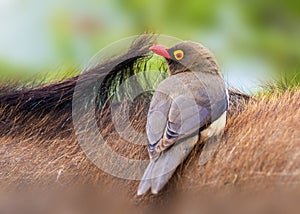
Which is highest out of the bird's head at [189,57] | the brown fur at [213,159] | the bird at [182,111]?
the bird's head at [189,57]

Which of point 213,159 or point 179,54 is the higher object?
point 179,54

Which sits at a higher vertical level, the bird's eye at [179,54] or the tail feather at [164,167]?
the bird's eye at [179,54]

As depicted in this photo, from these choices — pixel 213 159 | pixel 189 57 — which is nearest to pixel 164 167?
pixel 213 159

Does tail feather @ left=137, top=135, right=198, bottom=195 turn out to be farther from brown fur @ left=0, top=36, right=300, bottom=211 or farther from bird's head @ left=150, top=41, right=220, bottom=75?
bird's head @ left=150, top=41, right=220, bottom=75

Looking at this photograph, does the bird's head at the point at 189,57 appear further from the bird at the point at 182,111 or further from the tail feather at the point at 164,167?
the tail feather at the point at 164,167

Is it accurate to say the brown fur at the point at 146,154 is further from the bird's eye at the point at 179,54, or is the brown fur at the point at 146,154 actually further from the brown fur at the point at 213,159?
the bird's eye at the point at 179,54

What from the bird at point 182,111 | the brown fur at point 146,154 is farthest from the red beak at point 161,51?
the brown fur at point 146,154

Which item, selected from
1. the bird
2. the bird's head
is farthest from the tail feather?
the bird's head

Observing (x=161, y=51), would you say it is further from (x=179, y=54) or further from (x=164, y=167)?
(x=164, y=167)

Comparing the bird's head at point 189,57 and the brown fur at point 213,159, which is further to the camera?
the bird's head at point 189,57
